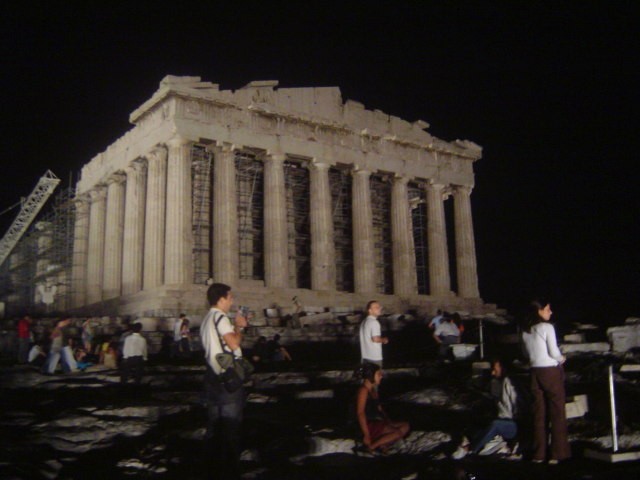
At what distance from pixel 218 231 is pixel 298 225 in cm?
809

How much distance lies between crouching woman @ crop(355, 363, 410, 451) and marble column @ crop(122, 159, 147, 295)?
84.8 feet

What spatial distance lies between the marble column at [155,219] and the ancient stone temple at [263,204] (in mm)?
62

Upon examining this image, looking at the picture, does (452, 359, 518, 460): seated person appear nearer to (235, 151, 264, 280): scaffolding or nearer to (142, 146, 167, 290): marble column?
(142, 146, 167, 290): marble column

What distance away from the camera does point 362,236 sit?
37.2 m

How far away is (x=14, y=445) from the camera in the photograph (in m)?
10.1

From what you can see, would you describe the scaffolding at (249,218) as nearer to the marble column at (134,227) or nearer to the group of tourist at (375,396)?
the marble column at (134,227)

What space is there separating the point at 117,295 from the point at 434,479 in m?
30.5

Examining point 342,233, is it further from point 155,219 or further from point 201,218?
point 155,219

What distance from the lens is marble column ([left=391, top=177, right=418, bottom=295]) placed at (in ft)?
126

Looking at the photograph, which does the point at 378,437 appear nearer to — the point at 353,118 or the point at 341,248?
the point at 353,118

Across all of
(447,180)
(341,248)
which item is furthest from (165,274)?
(447,180)

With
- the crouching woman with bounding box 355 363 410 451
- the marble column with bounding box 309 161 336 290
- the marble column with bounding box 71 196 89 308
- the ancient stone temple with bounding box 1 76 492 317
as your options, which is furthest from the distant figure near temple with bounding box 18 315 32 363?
the marble column with bounding box 71 196 89 308

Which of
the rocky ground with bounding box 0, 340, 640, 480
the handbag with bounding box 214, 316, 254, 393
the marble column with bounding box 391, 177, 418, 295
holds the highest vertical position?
the marble column with bounding box 391, 177, 418, 295

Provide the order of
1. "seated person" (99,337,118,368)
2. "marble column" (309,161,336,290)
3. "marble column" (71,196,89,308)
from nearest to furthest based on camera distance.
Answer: "seated person" (99,337,118,368)
"marble column" (309,161,336,290)
"marble column" (71,196,89,308)
